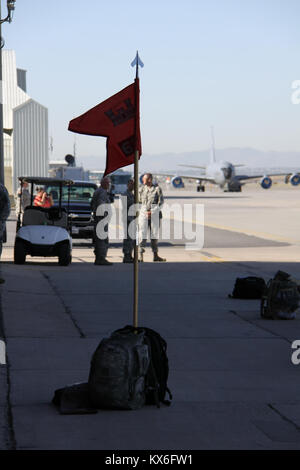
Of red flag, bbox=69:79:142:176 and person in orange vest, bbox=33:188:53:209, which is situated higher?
red flag, bbox=69:79:142:176

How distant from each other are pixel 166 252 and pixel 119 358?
1735 centimetres

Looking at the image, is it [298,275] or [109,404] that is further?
[298,275]

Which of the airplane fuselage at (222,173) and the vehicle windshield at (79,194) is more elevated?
the airplane fuselage at (222,173)

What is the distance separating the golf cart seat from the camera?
1938 centimetres

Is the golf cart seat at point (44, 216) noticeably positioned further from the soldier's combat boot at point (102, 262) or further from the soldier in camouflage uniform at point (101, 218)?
the soldier's combat boot at point (102, 262)

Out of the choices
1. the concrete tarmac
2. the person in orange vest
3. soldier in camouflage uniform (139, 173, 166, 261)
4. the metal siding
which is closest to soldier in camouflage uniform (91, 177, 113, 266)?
the concrete tarmac

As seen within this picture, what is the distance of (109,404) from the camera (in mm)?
6812

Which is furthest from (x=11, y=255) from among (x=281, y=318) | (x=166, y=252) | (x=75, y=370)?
(x=75, y=370)

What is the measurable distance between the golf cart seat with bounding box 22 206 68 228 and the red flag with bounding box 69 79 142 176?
1172 centimetres

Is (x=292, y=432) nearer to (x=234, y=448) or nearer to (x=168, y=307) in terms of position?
(x=234, y=448)

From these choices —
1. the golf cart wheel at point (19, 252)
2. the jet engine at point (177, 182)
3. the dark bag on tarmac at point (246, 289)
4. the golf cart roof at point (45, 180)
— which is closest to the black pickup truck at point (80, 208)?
the golf cart roof at point (45, 180)

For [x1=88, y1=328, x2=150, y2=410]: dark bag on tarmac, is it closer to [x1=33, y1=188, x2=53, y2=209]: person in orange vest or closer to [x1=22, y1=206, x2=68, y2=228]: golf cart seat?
[x1=22, y1=206, x2=68, y2=228]: golf cart seat

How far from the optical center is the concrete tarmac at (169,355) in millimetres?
6172

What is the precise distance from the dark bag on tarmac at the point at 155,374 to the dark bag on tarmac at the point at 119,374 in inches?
4.4
